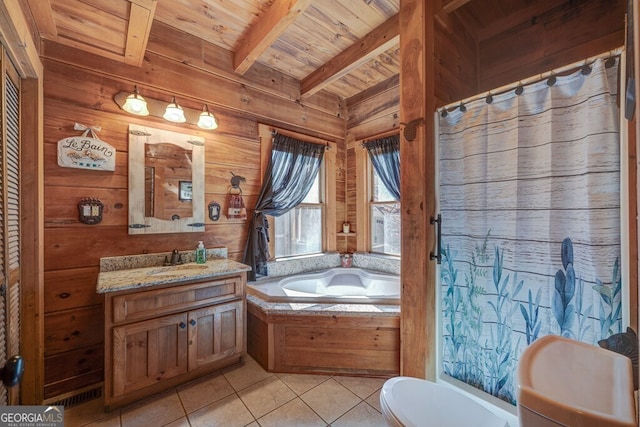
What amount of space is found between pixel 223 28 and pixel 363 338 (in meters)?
2.71

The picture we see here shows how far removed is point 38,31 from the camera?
1.61m

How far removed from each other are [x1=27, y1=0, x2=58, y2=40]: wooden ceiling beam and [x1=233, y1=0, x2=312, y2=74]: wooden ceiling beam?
120 centimetres

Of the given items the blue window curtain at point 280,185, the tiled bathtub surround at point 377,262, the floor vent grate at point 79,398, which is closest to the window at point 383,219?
the tiled bathtub surround at point 377,262

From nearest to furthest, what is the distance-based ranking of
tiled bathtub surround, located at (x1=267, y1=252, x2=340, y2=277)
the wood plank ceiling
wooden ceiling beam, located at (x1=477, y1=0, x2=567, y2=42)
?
the wood plank ceiling
wooden ceiling beam, located at (x1=477, y1=0, x2=567, y2=42)
tiled bathtub surround, located at (x1=267, y1=252, x2=340, y2=277)

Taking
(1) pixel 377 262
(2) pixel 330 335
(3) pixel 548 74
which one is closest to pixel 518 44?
(3) pixel 548 74

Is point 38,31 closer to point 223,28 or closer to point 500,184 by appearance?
point 223,28

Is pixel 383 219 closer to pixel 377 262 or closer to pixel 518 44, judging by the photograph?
pixel 377 262

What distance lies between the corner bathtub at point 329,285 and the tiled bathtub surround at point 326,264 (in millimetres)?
80

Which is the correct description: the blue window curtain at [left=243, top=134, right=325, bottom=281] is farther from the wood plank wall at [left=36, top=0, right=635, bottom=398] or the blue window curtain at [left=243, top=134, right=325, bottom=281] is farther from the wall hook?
the wall hook

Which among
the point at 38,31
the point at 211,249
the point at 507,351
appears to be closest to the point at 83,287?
the point at 211,249

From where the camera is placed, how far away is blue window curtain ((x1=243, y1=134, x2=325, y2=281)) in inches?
101

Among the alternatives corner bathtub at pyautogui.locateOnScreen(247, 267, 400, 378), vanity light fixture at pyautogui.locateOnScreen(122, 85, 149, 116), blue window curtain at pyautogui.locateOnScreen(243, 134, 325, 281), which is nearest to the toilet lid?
corner bathtub at pyautogui.locateOnScreen(247, 267, 400, 378)

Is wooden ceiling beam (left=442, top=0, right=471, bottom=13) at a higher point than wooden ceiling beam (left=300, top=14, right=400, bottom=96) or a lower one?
lower

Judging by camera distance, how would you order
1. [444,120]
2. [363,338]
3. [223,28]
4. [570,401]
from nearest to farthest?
[570,401]
[444,120]
[363,338]
[223,28]
